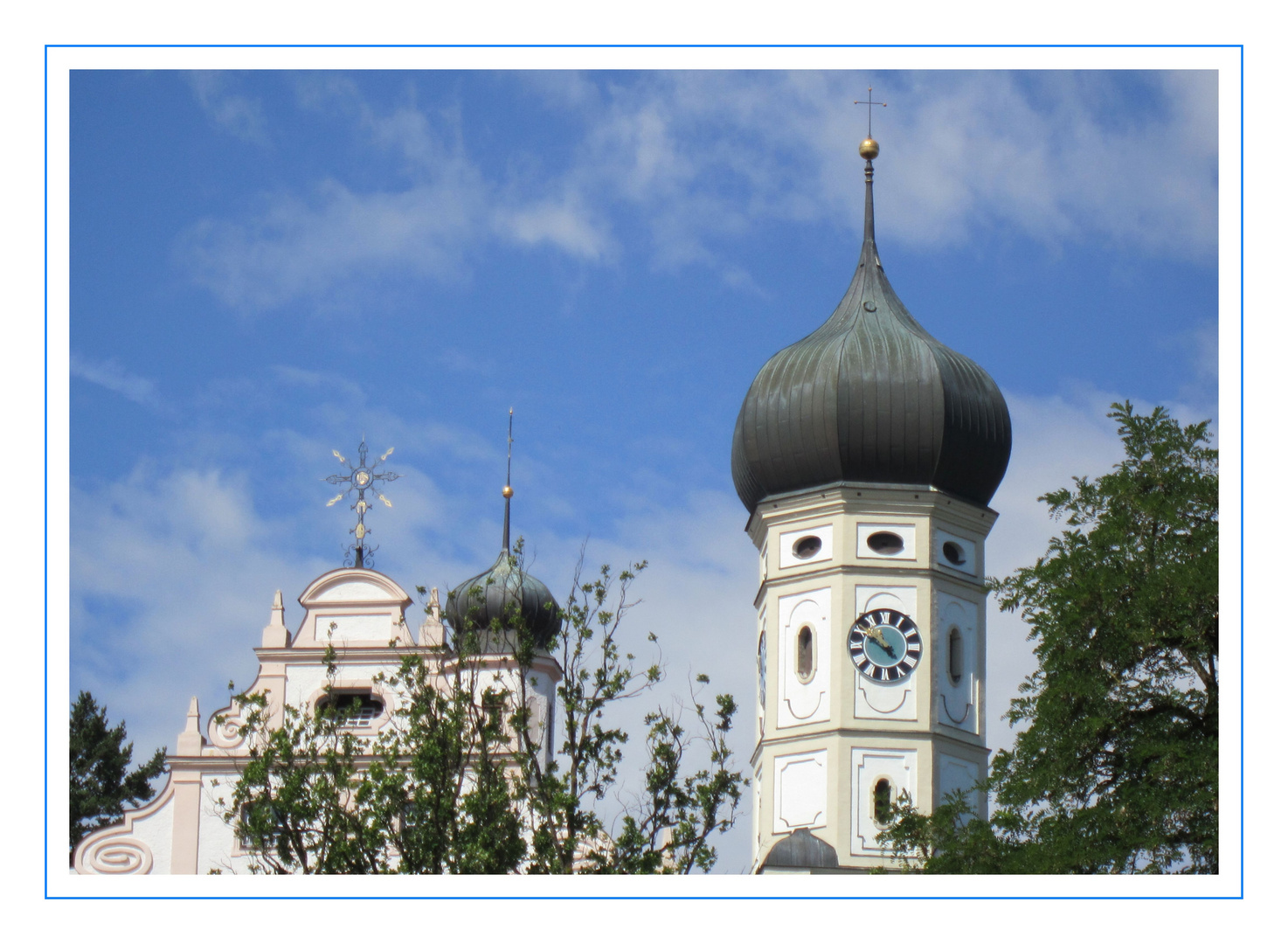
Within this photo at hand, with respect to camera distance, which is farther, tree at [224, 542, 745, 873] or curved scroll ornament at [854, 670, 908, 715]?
curved scroll ornament at [854, 670, 908, 715]

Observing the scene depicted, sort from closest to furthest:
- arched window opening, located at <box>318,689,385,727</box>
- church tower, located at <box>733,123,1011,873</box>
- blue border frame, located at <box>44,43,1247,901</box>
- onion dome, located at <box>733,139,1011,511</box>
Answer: blue border frame, located at <box>44,43,1247,901</box>
arched window opening, located at <box>318,689,385,727</box>
church tower, located at <box>733,123,1011,873</box>
onion dome, located at <box>733,139,1011,511</box>

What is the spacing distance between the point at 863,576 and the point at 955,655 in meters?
1.82

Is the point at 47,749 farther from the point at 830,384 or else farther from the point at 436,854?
the point at 830,384

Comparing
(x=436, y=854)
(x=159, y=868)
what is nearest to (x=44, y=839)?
(x=436, y=854)

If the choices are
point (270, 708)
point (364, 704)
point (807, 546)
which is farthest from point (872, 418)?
point (270, 708)

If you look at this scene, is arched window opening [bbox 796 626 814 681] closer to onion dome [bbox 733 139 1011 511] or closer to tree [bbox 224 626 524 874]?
onion dome [bbox 733 139 1011 511]

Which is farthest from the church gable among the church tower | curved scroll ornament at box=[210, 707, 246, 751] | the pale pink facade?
the church tower

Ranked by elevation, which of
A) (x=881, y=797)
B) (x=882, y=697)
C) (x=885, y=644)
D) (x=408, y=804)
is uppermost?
(x=885, y=644)

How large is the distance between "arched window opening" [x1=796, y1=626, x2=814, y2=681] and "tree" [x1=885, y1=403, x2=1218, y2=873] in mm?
12626

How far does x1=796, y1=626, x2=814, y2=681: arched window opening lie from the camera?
120 ft

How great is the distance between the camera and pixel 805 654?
36.8 metres

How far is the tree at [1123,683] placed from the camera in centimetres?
2105

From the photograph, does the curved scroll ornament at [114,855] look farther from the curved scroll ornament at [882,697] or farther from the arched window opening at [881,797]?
the curved scroll ornament at [882,697]
